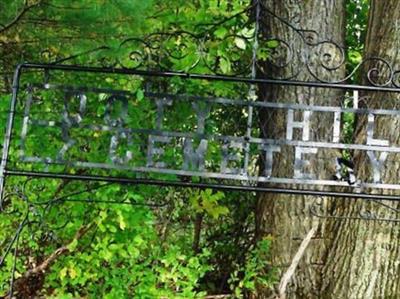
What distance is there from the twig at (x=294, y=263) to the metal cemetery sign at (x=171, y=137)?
23 centimetres

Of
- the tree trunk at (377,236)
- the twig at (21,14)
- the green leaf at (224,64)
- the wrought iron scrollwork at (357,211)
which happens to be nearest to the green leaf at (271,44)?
the green leaf at (224,64)

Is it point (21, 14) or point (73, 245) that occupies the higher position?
point (21, 14)

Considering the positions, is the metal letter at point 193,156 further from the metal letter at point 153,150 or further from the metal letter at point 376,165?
the metal letter at point 376,165

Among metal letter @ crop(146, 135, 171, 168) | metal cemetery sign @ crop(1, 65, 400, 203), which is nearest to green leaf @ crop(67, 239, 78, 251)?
metal cemetery sign @ crop(1, 65, 400, 203)

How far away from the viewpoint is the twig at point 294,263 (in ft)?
8.95

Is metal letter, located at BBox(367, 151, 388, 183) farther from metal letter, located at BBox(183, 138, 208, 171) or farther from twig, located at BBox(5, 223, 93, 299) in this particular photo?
twig, located at BBox(5, 223, 93, 299)

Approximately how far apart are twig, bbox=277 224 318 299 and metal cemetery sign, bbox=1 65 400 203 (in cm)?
23

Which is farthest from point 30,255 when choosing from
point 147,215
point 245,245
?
point 245,245

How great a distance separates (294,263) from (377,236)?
0.44 m

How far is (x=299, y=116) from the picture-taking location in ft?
10.1

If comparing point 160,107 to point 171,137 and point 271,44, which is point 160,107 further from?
point 271,44

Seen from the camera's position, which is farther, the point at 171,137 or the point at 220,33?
the point at 220,33

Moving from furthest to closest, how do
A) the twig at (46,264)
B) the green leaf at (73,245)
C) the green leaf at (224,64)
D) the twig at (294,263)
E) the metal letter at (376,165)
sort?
the twig at (46,264), the green leaf at (73,245), the green leaf at (224,64), the twig at (294,263), the metal letter at (376,165)

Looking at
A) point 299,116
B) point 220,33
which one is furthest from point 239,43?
point 299,116
